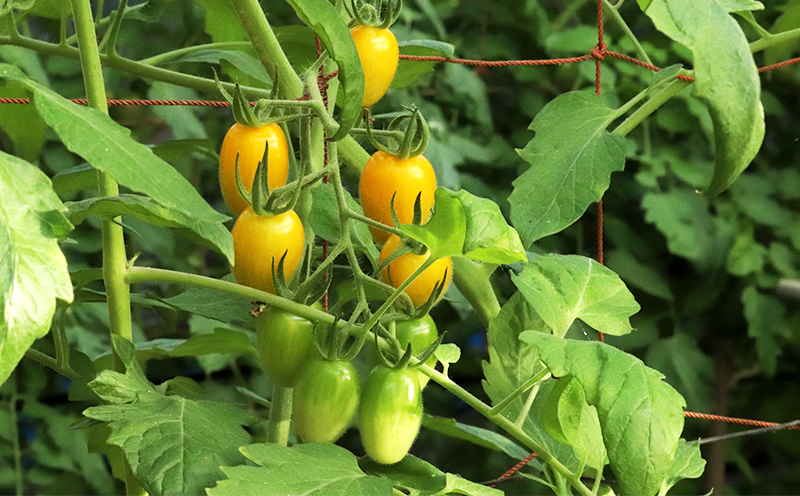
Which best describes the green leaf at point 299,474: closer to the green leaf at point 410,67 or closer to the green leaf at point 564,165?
the green leaf at point 564,165

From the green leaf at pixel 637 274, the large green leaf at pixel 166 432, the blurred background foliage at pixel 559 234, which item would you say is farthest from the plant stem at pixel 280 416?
the green leaf at pixel 637 274

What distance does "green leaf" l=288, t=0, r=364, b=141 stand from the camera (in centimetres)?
34

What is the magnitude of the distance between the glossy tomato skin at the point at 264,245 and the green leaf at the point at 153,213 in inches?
0.7

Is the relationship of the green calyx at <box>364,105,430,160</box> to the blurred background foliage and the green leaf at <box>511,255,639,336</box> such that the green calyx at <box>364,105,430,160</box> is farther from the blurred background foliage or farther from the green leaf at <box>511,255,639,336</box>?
the blurred background foliage

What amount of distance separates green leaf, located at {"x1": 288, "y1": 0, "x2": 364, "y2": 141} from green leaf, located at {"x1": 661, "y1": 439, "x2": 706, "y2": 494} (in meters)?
0.30

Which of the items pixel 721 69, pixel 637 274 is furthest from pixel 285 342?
pixel 637 274

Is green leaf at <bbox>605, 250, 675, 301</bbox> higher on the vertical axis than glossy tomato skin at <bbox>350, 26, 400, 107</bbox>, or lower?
lower

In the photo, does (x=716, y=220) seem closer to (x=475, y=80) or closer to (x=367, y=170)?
(x=475, y=80)

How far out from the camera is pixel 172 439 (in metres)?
0.40

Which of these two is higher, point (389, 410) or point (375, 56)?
point (375, 56)

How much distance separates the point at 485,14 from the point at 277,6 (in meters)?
0.31

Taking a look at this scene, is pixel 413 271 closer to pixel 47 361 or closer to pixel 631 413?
pixel 631 413

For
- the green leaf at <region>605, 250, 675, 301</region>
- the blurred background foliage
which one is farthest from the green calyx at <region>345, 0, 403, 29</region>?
the green leaf at <region>605, 250, 675, 301</region>

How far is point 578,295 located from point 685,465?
0.43 ft
